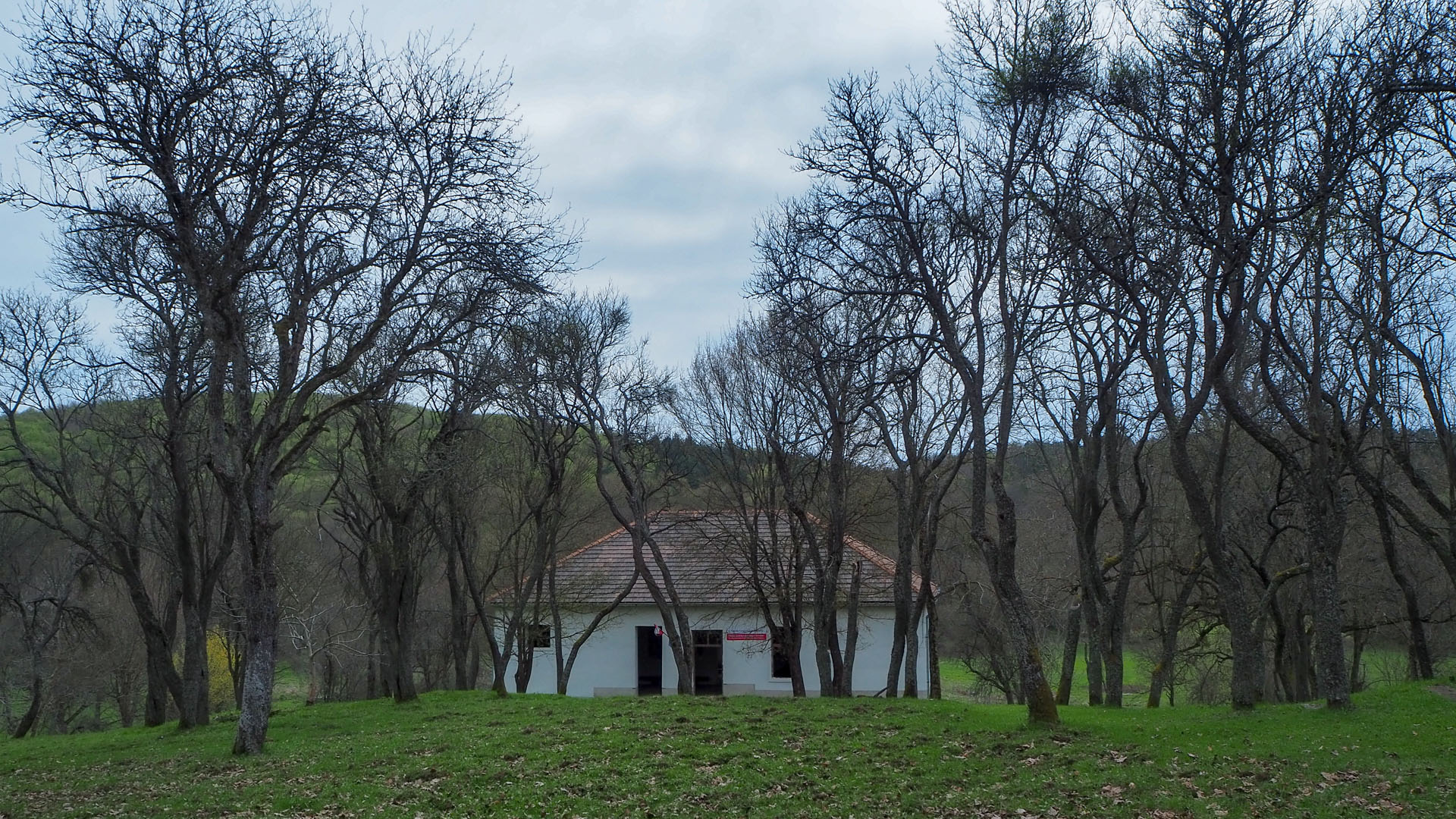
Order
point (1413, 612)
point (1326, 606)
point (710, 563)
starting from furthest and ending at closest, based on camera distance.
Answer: point (710, 563), point (1413, 612), point (1326, 606)

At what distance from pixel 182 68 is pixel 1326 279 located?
687 inches

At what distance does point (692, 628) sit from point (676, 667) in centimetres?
134

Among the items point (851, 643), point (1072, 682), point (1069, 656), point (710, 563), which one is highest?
point (710, 563)

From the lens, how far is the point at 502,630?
32875 mm

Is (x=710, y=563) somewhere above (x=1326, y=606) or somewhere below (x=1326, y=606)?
above

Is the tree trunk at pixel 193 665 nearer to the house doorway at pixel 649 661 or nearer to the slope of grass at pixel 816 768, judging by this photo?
the slope of grass at pixel 816 768

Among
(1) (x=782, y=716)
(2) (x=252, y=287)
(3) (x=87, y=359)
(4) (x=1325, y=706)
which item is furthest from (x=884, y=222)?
(3) (x=87, y=359)

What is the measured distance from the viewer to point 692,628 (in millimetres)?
31141

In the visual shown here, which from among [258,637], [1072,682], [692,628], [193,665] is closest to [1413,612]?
[1072,682]

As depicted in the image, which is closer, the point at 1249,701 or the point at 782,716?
the point at 1249,701

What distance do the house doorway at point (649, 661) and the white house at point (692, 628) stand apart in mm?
35

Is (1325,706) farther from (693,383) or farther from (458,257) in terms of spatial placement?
(693,383)

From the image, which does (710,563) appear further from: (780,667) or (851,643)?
(851,643)

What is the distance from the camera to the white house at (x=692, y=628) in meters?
29.2
